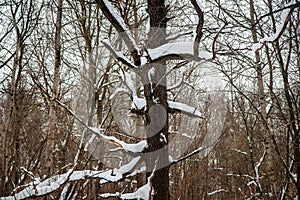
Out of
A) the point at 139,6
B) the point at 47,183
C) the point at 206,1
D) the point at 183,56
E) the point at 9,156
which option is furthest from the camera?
the point at 139,6

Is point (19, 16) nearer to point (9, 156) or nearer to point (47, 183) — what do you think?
point (9, 156)

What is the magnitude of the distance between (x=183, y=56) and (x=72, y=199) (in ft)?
7.51

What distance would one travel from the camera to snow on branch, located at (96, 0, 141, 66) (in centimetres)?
304

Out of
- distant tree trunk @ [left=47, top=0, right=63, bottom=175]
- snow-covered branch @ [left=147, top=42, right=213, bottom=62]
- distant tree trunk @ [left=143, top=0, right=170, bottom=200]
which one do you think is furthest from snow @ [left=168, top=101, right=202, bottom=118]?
distant tree trunk @ [left=47, top=0, right=63, bottom=175]

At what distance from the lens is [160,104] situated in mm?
3238

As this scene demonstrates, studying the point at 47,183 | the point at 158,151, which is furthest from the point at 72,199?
the point at 158,151

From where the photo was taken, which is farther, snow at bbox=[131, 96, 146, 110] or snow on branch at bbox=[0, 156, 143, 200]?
snow at bbox=[131, 96, 146, 110]

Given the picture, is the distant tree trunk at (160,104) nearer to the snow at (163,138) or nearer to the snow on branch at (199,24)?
the snow at (163,138)

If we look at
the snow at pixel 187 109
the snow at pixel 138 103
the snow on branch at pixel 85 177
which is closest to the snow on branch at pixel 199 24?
the snow at pixel 187 109

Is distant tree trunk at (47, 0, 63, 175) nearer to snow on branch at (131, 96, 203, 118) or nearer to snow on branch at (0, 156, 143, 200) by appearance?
snow on branch at (0, 156, 143, 200)

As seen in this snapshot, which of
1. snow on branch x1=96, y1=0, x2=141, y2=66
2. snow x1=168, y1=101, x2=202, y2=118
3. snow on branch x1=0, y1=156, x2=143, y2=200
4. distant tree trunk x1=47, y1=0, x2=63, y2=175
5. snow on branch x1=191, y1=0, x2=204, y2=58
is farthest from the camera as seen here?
distant tree trunk x1=47, y1=0, x2=63, y2=175

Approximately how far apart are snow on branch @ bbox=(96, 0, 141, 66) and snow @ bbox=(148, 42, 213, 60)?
10.0 inches

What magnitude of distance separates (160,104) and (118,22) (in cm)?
94

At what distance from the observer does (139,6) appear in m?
5.96
